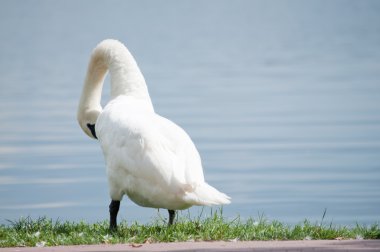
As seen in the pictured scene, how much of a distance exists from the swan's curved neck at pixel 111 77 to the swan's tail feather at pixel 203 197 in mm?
1945

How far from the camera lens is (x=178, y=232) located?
36.6 feet

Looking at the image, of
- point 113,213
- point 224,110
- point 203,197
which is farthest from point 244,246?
point 224,110

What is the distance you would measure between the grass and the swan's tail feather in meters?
0.22

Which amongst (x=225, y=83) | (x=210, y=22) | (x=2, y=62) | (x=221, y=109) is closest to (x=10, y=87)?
(x=225, y=83)

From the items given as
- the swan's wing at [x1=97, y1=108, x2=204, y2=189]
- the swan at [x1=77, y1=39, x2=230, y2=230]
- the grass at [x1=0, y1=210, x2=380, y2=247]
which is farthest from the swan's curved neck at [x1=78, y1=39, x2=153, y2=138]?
the grass at [x1=0, y1=210, x2=380, y2=247]

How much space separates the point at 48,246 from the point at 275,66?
3444 centimetres

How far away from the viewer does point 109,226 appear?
12.3m

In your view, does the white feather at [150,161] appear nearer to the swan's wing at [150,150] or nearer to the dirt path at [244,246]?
the swan's wing at [150,150]

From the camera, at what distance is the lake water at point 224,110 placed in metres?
18.6

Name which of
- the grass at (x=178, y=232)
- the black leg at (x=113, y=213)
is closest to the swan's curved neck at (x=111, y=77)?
the black leg at (x=113, y=213)

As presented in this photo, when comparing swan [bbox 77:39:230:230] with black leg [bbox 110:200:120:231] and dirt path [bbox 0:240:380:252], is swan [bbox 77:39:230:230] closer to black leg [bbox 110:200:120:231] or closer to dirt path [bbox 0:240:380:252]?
black leg [bbox 110:200:120:231]

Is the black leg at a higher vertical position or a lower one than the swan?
lower

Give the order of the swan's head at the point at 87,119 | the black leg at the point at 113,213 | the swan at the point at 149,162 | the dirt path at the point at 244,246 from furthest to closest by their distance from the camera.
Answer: the swan's head at the point at 87,119 < the black leg at the point at 113,213 < the swan at the point at 149,162 < the dirt path at the point at 244,246

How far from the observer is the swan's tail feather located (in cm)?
1131
